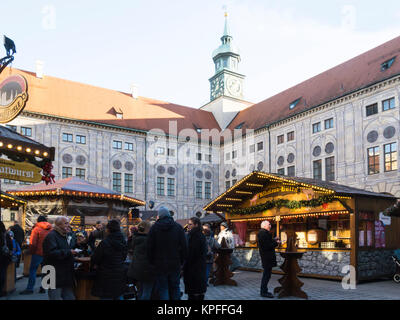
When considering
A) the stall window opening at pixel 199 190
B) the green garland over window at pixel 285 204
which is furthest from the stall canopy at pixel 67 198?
the stall window opening at pixel 199 190

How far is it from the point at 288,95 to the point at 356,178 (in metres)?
15.4

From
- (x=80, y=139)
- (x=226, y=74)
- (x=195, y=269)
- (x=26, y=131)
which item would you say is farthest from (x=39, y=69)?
(x=195, y=269)

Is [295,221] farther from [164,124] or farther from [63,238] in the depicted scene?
[164,124]

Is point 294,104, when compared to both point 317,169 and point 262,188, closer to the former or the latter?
point 317,169

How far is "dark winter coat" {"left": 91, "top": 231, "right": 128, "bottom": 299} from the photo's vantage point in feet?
18.4

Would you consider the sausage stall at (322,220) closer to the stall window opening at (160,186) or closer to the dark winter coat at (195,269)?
the dark winter coat at (195,269)

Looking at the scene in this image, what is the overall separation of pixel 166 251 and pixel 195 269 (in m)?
0.80

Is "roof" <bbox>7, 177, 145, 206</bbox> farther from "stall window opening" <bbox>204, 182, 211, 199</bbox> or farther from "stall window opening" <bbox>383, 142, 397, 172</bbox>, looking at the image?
"stall window opening" <bbox>204, 182, 211, 199</bbox>

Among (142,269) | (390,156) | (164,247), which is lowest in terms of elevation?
(142,269)

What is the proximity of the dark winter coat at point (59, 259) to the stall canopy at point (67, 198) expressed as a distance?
1117 centimetres

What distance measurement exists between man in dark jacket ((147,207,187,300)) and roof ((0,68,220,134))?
32878 mm

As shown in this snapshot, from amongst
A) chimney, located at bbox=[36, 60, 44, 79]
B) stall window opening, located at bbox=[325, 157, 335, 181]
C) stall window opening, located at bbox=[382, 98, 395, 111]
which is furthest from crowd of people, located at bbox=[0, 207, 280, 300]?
chimney, located at bbox=[36, 60, 44, 79]

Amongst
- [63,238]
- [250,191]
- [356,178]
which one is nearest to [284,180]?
[250,191]

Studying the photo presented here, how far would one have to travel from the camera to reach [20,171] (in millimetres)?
7672
